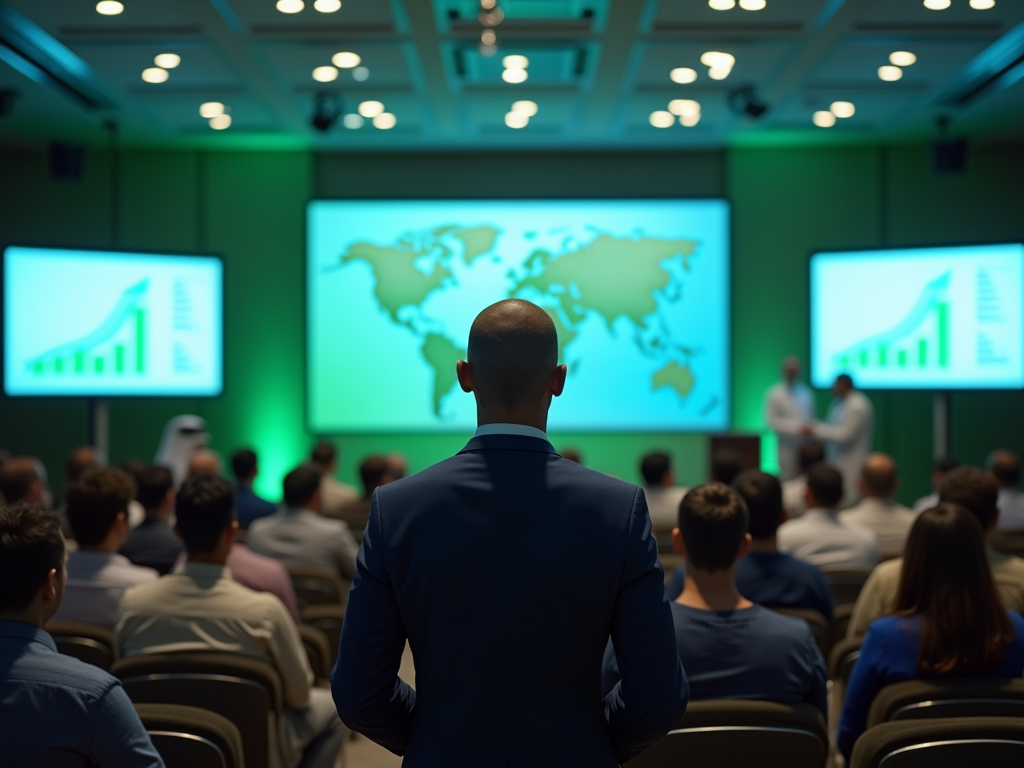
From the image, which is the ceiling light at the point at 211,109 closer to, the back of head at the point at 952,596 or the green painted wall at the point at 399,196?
the green painted wall at the point at 399,196

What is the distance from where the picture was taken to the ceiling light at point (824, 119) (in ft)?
32.3

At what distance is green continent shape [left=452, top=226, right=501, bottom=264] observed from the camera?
11.1 metres

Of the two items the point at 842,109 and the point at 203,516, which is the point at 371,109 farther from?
the point at 203,516

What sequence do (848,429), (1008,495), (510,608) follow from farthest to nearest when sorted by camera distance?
(848,429) < (1008,495) < (510,608)

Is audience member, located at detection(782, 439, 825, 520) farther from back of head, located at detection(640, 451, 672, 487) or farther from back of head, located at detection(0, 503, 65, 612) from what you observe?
back of head, located at detection(0, 503, 65, 612)

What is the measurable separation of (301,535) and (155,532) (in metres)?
0.72

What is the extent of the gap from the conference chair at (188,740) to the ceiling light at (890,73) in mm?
7894

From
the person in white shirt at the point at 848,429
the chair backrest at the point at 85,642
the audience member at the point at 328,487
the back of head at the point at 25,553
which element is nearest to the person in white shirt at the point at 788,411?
the person in white shirt at the point at 848,429

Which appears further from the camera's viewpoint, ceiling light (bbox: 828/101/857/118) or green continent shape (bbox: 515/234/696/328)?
green continent shape (bbox: 515/234/696/328)

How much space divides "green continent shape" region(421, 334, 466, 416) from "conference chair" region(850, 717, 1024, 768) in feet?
30.0

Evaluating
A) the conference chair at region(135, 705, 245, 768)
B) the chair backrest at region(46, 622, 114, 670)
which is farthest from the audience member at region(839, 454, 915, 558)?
the conference chair at region(135, 705, 245, 768)

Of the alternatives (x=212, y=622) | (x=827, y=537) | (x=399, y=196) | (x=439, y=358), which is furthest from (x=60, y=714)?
(x=399, y=196)

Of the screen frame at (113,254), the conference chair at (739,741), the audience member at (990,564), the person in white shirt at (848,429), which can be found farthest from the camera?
the person in white shirt at (848,429)

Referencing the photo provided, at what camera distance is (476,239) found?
11.1 m
